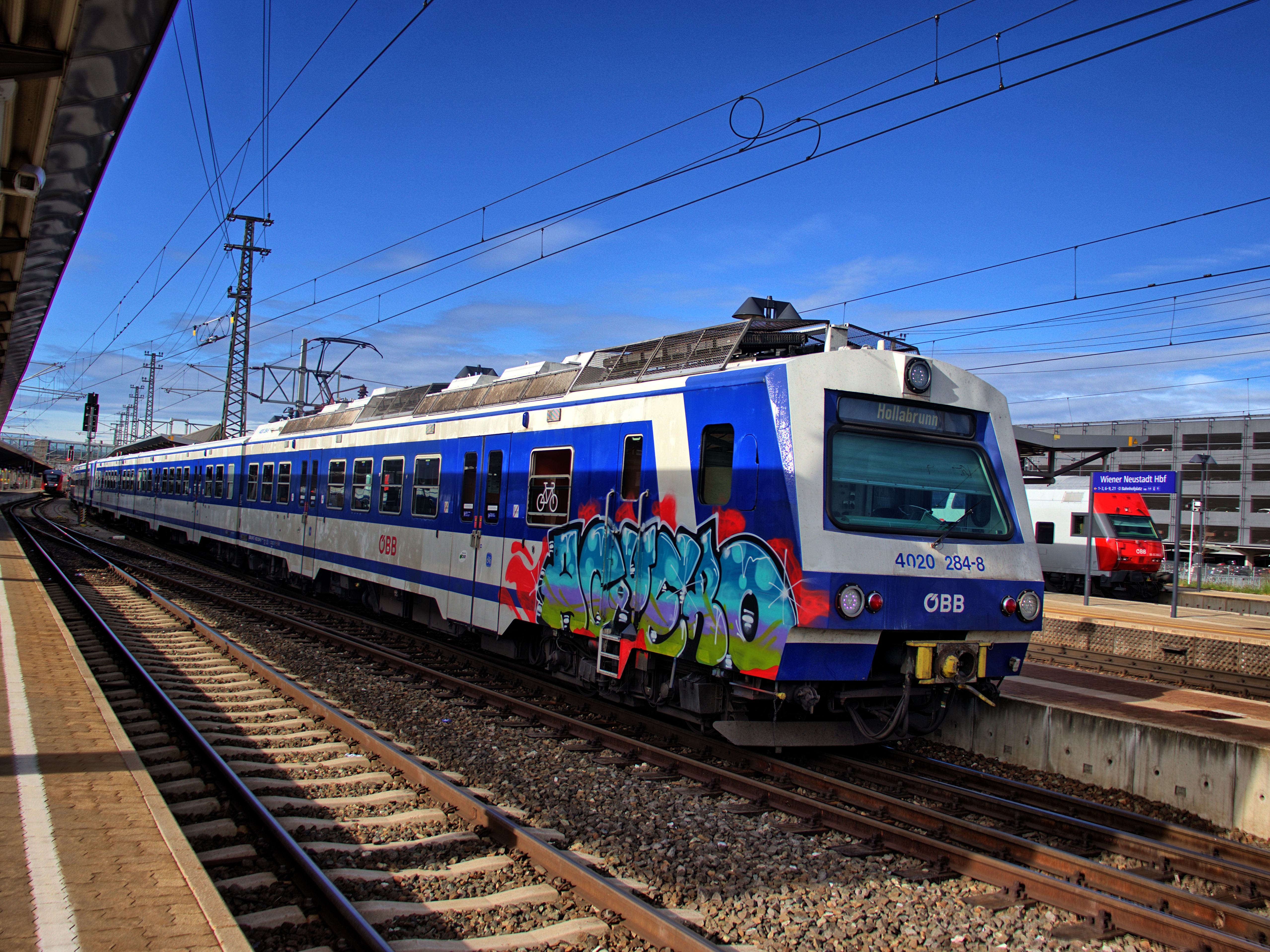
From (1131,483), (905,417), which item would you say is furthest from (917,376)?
(1131,483)

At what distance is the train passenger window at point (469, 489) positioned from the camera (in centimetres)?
1079

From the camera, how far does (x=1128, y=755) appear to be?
7.20 metres

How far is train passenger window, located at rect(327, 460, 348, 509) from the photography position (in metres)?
14.9

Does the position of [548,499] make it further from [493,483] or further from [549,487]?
[493,483]

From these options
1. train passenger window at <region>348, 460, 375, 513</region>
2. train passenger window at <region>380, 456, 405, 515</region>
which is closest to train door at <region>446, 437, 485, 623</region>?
train passenger window at <region>380, 456, 405, 515</region>

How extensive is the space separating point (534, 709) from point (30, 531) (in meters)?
31.8

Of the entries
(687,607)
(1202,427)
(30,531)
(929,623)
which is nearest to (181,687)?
(687,607)

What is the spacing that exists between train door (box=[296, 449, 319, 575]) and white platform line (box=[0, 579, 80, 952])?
8405 millimetres

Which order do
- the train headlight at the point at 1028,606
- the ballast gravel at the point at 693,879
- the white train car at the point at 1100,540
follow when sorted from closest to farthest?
the ballast gravel at the point at 693,879
the train headlight at the point at 1028,606
the white train car at the point at 1100,540

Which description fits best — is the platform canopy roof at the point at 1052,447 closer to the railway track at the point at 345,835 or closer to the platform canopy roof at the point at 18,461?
the railway track at the point at 345,835

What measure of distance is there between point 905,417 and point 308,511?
12.6 metres

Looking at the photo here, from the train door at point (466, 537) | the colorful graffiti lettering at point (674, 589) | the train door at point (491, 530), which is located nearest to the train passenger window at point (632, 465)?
the colorful graffiti lettering at point (674, 589)

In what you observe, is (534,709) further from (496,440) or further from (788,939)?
(788,939)

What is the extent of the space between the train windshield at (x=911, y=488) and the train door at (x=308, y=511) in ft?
39.2
